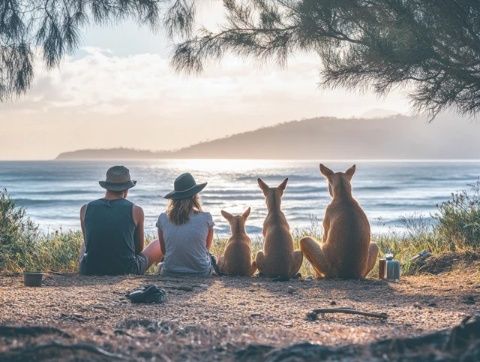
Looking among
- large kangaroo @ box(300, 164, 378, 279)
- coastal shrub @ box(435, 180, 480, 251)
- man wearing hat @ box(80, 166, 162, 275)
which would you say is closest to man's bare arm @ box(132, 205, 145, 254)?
man wearing hat @ box(80, 166, 162, 275)

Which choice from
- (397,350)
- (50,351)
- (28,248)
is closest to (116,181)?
(28,248)

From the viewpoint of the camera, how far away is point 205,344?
172 inches

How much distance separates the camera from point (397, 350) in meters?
4.00

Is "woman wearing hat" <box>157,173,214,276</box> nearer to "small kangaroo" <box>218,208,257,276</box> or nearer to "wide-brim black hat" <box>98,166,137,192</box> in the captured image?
"small kangaroo" <box>218,208,257,276</box>

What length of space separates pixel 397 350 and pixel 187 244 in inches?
237

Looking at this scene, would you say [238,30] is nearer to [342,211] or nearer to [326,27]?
[326,27]

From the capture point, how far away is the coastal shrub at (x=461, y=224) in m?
13.5

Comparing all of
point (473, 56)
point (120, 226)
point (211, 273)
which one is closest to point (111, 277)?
point (120, 226)

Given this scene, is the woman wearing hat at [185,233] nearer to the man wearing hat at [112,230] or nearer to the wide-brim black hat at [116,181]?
the man wearing hat at [112,230]

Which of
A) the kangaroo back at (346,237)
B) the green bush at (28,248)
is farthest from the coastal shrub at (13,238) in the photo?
the kangaroo back at (346,237)

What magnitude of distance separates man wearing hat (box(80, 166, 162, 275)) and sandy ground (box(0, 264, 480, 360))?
15.0 inches

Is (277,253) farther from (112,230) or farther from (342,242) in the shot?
(112,230)

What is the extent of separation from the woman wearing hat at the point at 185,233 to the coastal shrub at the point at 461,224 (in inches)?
195

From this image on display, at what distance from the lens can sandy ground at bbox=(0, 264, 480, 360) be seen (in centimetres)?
436
